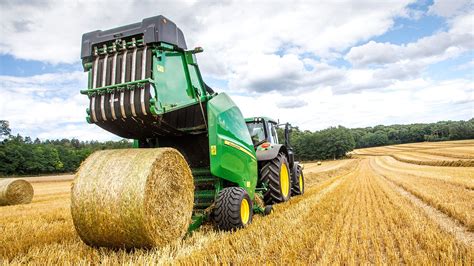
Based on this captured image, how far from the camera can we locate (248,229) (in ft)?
16.0

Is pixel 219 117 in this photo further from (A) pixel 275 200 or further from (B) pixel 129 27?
(A) pixel 275 200

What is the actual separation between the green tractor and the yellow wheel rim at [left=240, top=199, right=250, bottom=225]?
0.6 inches

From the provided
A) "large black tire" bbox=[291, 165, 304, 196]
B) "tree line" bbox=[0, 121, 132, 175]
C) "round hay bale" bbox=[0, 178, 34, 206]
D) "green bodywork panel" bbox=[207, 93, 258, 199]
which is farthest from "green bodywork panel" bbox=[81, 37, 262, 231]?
"tree line" bbox=[0, 121, 132, 175]

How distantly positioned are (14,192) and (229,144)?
1196 cm

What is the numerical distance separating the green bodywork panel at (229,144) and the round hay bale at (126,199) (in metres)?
0.86

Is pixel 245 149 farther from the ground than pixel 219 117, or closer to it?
closer to it

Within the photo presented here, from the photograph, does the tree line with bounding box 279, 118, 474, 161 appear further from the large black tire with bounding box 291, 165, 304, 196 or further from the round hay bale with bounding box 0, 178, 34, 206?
the large black tire with bounding box 291, 165, 304, 196

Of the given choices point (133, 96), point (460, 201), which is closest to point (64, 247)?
point (133, 96)

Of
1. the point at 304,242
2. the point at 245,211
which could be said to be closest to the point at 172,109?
the point at 245,211

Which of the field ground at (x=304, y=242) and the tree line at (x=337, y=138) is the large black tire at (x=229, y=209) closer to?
the field ground at (x=304, y=242)

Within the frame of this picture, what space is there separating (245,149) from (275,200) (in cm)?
185

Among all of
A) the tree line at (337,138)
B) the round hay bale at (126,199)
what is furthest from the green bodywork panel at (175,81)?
the tree line at (337,138)

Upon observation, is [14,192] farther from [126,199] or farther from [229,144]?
[126,199]

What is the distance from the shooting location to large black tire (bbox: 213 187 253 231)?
4.80 metres
